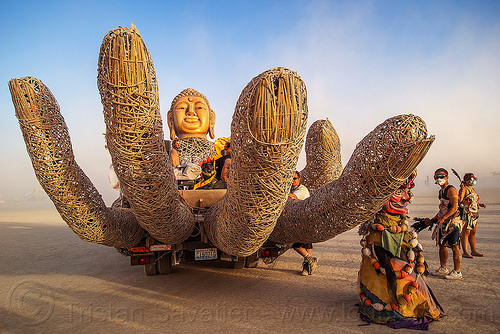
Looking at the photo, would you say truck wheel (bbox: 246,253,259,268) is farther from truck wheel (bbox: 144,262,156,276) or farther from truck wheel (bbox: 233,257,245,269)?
truck wheel (bbox: 144,262,156,276)

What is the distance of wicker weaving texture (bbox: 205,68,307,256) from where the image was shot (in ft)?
6.04

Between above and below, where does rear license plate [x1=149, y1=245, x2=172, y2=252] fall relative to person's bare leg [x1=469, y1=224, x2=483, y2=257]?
above

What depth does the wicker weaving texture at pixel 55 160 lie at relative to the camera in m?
2.48

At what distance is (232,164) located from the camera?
2.24 m

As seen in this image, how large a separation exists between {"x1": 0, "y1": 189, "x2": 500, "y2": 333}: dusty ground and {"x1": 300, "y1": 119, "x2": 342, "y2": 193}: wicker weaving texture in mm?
1426

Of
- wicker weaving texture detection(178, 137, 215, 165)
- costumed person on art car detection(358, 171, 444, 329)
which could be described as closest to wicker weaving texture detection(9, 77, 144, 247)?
wicker weaving texture detection(178, 137, 215, 165)

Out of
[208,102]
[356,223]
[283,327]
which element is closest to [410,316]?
[356,223]

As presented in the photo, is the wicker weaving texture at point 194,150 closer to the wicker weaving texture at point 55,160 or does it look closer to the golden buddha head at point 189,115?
the golden buddha head at point 189,115

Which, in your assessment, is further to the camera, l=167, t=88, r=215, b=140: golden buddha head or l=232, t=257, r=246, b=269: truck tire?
l=167, t=88, r=215, b=140: golden buddha head

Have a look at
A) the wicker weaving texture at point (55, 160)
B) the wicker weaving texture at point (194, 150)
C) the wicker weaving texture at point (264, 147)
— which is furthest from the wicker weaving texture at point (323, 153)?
the wicker weaving texture at point (55, 160)

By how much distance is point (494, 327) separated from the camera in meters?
2.65

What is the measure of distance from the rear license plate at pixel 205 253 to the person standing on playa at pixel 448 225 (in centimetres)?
281

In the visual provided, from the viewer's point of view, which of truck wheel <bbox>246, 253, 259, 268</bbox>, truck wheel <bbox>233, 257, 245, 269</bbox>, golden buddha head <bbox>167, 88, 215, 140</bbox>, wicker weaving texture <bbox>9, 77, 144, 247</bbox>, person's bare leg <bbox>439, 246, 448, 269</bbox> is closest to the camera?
wicker weaving texture <bbox>9, 77, 144, 247</bbox>

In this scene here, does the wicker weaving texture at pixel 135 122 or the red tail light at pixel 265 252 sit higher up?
the wicker weaving texture at pixel 135 122
